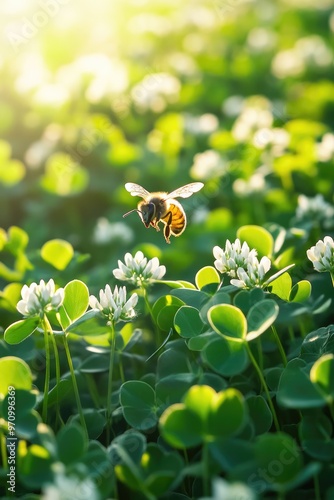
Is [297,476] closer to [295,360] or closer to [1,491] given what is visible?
[295,360]

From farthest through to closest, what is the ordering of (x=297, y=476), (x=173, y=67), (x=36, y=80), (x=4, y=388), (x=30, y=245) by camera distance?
(x=173, y=67) → (x=36, y=80) → (x=30, y=245) → (x=4, y=388) → (x=297, y=476)

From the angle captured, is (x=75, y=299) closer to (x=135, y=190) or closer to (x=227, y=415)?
A: (x=135, y=190)

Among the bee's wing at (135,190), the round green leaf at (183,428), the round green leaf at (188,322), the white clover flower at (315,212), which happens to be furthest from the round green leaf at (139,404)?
the white clover flower at (315,212)

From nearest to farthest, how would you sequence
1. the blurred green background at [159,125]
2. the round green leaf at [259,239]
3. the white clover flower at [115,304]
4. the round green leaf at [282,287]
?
the white clover flower at [115,304] < the round green leaf at [282,287] < the round green leaf at [259,239] < the blurred green background at [159,125]

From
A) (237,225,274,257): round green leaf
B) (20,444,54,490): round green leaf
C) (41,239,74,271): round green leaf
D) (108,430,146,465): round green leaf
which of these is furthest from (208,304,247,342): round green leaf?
(41,239,74,271): round green leaf

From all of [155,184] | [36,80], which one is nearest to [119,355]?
[155,184]

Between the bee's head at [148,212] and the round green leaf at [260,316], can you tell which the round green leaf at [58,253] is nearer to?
the bee's head at [148,212]

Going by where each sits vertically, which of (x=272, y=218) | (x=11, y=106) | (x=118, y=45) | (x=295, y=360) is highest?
(x=118, y=45)
